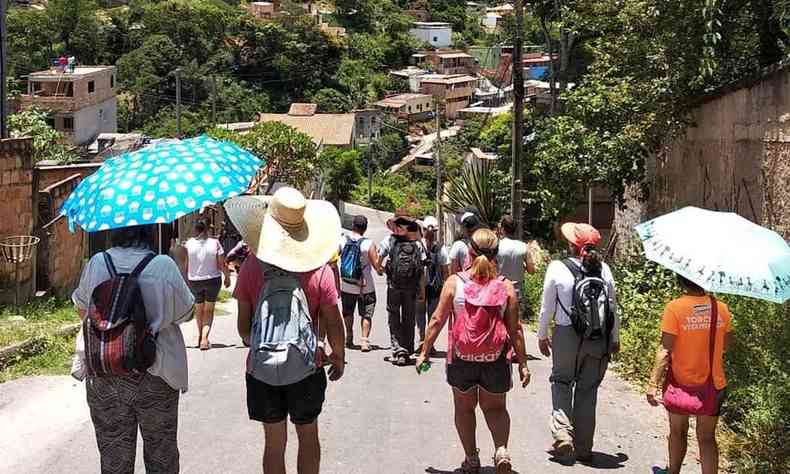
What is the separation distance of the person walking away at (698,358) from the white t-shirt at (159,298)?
296 cm

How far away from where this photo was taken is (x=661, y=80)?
40.0 ft

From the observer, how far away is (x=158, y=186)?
180 inches

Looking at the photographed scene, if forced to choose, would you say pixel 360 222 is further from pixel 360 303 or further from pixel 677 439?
pixel 677 439

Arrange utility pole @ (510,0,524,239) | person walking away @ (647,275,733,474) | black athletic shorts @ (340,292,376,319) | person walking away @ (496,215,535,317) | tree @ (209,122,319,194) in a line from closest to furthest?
person walking away @ (647,275,733,474) → person walking away @ (496,215,535,317) → black athletic shorts @ (340,292,376,319) → utility pole @ (510,0,524,239) → tree @ (209,122,319,194)

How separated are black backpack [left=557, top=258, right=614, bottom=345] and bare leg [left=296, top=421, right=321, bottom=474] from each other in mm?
2211

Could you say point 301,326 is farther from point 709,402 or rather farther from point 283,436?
point 709,402

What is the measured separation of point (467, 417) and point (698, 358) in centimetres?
157

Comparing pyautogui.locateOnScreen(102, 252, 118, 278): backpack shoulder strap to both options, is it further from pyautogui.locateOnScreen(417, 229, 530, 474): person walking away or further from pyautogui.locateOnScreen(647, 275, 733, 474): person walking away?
pyautogui.locateOnScreen(647, 275, 733, 474): person walking away

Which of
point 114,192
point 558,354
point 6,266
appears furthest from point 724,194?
point 6,266

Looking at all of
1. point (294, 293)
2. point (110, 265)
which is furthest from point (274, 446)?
point (110, 265)

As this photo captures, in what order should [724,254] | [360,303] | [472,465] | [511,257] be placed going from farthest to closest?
[360,303] → [511,257] → [472,465] → [724,254]

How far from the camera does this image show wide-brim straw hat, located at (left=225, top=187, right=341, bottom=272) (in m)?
4.78

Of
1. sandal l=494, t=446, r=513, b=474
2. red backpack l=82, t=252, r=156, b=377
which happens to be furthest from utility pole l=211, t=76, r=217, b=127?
red backpack l=82, t=252, r=156, b=377

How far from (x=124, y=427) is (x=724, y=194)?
27.8 ft
